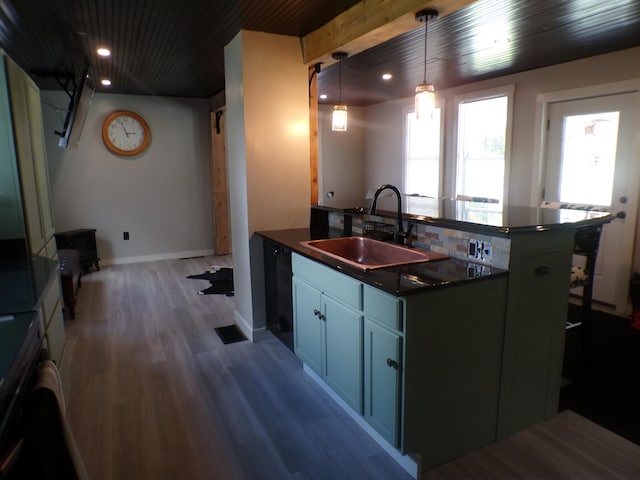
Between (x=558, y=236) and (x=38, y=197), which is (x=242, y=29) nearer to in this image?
(x=38, y=197)

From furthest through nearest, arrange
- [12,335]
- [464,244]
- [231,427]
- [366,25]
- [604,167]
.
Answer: [604,167] → [366,25] → [231,427] → [464,244] → [12,335]

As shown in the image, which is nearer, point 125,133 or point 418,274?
point 418,274

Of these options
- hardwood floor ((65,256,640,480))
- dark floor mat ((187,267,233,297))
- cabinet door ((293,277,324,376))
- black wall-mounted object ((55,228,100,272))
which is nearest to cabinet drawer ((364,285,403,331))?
cabinet door ((293,277,324,376))

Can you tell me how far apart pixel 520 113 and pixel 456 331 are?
3.69 meters

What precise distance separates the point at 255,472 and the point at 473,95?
479 cm

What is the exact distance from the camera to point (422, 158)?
622cm

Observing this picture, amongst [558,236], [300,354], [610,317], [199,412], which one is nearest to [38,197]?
[199,412]

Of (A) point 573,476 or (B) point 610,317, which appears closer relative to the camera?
(A) point 573,476

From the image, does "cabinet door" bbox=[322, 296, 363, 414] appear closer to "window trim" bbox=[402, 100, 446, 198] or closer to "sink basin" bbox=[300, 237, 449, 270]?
"sink basin" bbox=[300, 237, 449, 270]

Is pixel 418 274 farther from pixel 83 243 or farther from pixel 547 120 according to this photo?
pixel 83 243

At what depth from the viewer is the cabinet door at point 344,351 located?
2135mm

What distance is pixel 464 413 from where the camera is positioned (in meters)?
2.01

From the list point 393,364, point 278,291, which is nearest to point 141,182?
point 278,291

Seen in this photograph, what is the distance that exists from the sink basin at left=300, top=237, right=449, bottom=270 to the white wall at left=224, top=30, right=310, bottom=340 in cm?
66
